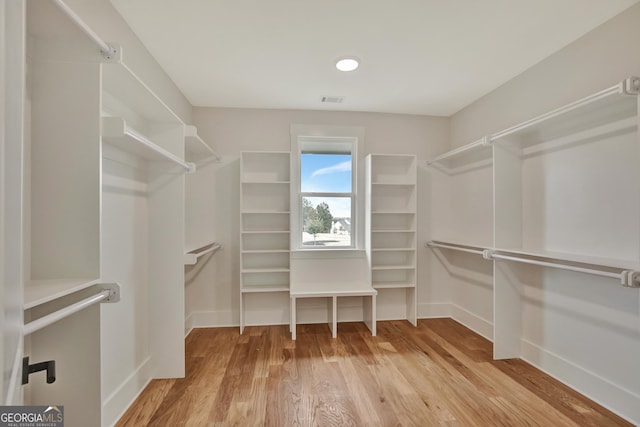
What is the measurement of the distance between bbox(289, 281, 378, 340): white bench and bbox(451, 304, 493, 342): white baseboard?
3.60ft

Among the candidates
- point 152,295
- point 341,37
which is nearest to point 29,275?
point 152,295

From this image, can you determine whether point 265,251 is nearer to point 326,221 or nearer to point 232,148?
point 326,221

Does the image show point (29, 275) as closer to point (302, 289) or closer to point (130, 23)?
point (130, 23)

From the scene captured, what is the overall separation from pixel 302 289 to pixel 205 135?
2018mm

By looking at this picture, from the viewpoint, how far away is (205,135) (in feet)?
10.8

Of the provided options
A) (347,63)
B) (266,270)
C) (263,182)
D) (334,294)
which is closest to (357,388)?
(334,294)

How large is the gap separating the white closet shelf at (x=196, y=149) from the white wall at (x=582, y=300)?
280 centimetres

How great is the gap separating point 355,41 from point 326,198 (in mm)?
1769

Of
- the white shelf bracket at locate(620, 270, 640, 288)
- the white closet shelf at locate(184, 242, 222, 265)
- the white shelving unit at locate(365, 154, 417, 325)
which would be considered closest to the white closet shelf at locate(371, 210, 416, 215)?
the white shelving unit at locate(365, 154, 417, 325)

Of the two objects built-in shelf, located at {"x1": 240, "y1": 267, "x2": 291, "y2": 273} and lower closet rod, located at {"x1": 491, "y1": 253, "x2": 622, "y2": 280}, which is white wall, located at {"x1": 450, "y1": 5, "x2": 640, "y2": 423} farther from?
built-in shelf, located at {"x1": 240, "y1": 267, "x2": 291, "y2": 273}

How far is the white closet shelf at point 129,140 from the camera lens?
1281 millimetres

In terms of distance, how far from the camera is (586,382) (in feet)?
6.49

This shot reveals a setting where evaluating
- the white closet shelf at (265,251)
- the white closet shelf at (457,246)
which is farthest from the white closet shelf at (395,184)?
the white closet shelf at (265,251)

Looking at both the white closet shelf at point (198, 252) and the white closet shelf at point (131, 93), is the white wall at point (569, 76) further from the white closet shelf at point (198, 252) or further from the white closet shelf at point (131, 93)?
the white closet shelf at point (198, 252)
